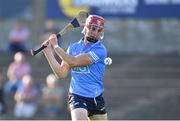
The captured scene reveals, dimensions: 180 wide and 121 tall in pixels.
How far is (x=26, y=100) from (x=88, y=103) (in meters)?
7.90

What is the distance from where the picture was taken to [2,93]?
Answer: 17906mm

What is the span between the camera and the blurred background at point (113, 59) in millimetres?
18172

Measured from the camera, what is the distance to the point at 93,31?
9.97 meters

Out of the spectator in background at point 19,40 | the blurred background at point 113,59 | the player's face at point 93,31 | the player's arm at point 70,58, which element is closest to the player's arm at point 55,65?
the player's arm at point 70,58

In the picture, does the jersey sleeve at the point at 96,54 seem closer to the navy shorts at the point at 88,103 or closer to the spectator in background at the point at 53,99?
the navy shorts at the point at 88,103

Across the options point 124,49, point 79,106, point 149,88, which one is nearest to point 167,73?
point 149,88

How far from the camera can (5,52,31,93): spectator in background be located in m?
18.3

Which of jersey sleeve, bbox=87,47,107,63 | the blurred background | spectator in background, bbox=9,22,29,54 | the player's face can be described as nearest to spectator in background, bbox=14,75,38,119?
the blurred background

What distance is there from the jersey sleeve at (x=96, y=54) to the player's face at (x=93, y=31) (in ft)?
0.56

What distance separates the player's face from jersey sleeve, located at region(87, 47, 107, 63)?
6.7 inches

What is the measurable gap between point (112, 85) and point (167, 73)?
1.30 meters

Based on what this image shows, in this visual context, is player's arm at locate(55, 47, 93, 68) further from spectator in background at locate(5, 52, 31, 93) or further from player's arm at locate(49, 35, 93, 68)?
spectator in background at locate(5, 52, 31, 93)

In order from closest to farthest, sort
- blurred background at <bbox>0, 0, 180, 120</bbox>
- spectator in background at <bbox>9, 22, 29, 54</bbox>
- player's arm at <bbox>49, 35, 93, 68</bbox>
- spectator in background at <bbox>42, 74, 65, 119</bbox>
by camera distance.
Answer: player's arm at <bbox>49, 35, 93, 68</bbox> → spectator in background at <bbox>42, 74, 65, 119</bbox> → blurred background at <bbox>0, 0, 180, 120</bbox> → spectator in background at <bbox>9, 22, 29, 54</bbox>

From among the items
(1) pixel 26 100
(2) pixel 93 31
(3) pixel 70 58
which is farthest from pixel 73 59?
(1) pixel 26 100
